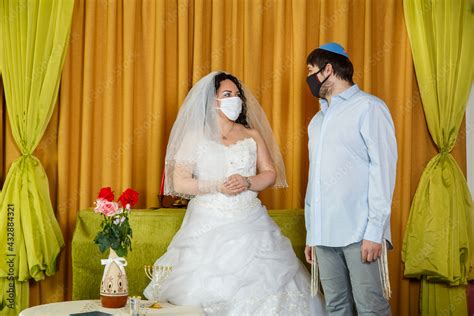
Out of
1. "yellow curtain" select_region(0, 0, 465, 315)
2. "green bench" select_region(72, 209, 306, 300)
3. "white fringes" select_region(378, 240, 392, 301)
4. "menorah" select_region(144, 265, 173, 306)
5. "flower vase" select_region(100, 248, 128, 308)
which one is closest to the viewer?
"white fringes" select_region(378, 240, 392, 301)

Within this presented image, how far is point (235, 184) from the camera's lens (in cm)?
323

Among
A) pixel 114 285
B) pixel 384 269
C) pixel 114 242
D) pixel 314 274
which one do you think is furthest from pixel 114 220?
pixel 384 269

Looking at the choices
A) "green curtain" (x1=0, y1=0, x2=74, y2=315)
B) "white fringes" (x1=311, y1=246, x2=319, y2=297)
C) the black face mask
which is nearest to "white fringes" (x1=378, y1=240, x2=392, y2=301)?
"white fringes" (x1=311, y1=246, x2=319, y2=297)

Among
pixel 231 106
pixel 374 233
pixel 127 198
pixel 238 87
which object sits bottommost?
pixel 374 233

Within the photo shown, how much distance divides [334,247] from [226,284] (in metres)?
0.52

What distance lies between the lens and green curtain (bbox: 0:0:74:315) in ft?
11.9

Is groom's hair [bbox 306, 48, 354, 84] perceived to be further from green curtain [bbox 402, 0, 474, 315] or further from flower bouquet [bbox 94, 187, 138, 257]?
flower bouquet [bbox 94, 187, 138, 257]

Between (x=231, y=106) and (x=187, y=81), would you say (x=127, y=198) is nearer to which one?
(x=231, y=106)

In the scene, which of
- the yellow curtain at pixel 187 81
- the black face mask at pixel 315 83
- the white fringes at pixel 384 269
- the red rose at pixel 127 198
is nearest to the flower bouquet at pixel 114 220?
the red rose at pixel 127 198

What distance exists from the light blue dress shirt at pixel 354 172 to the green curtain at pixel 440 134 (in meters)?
0.97

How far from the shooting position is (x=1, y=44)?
3729mm

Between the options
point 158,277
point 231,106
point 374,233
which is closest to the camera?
point 374,233

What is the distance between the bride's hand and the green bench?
431 millimetres

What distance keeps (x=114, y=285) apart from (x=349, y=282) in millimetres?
1047
